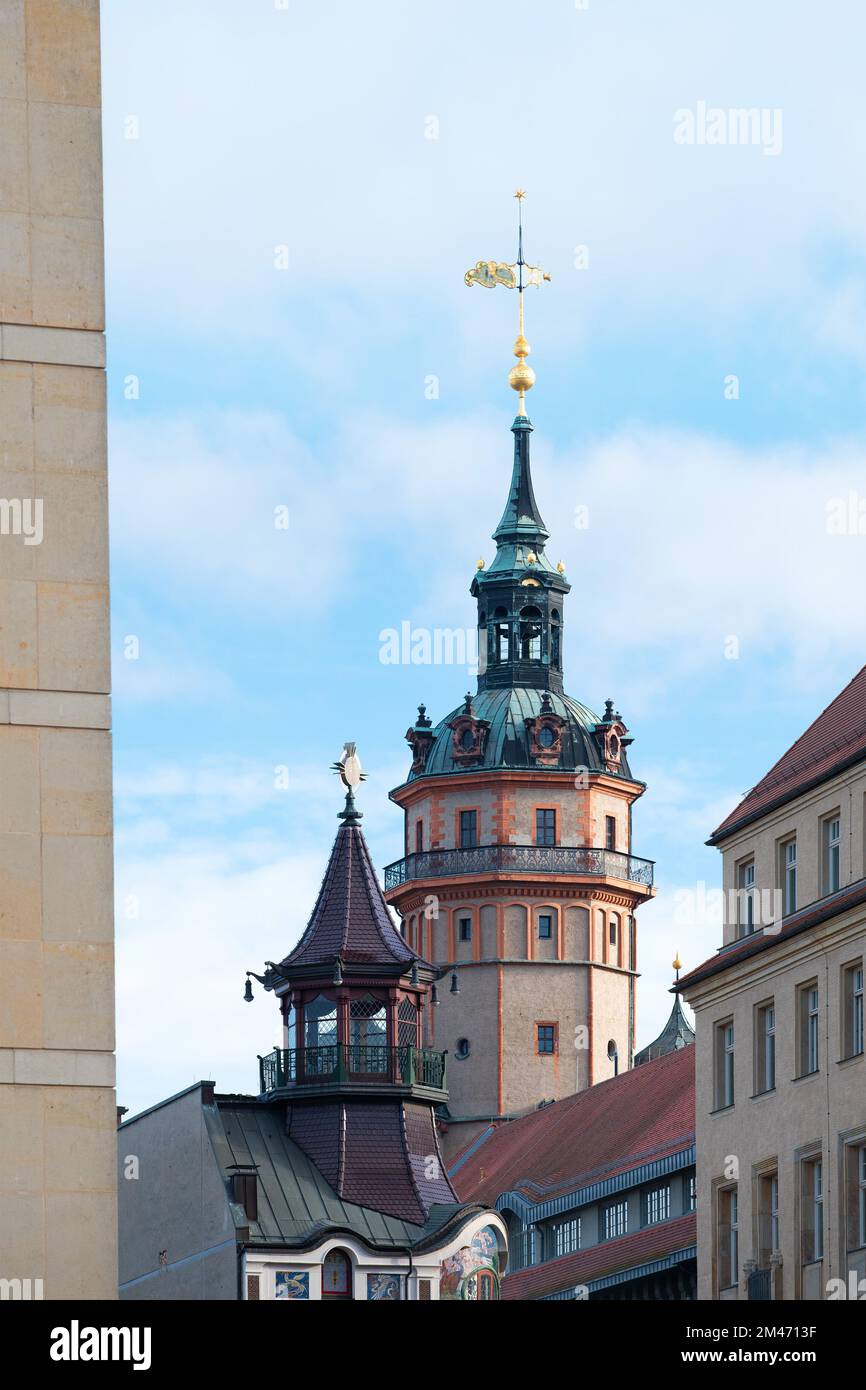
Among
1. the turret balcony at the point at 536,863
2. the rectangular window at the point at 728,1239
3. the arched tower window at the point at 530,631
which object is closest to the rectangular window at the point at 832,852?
the rectangular window at the point at 728,1239

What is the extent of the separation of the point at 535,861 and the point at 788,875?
65515mm

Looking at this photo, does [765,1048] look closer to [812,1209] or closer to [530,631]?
[812,1209]

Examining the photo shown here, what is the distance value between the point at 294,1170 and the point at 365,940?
7260 millimetres

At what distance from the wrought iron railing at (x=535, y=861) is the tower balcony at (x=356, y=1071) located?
47.7 metres

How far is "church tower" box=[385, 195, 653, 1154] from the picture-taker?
128250mm

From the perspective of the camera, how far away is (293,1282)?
7444cm

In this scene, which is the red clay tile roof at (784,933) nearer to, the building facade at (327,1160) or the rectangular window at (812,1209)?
the rectangular window at (812,1209)

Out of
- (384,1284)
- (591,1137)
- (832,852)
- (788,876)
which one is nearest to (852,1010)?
(832,852)

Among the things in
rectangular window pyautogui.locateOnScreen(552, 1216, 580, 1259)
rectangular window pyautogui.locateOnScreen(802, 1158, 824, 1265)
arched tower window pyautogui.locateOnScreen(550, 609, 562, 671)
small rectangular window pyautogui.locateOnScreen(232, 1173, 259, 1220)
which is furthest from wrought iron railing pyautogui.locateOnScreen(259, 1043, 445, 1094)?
arched tower window pyautogui.locateOnScreen(550, 609, 562, 671)

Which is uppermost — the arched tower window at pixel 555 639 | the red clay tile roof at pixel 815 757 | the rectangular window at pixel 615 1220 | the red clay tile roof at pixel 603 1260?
the arched tower window at pixel 555 639

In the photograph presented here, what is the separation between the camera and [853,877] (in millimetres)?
61156

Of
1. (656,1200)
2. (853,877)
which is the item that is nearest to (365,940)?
(656,1200)

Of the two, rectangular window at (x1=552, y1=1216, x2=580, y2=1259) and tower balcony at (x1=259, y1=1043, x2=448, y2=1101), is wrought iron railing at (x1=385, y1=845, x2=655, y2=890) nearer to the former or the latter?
rectangular window at (x1=552, y1=1216, x2=580, y2=1259)

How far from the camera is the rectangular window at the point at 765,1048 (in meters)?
64.1
